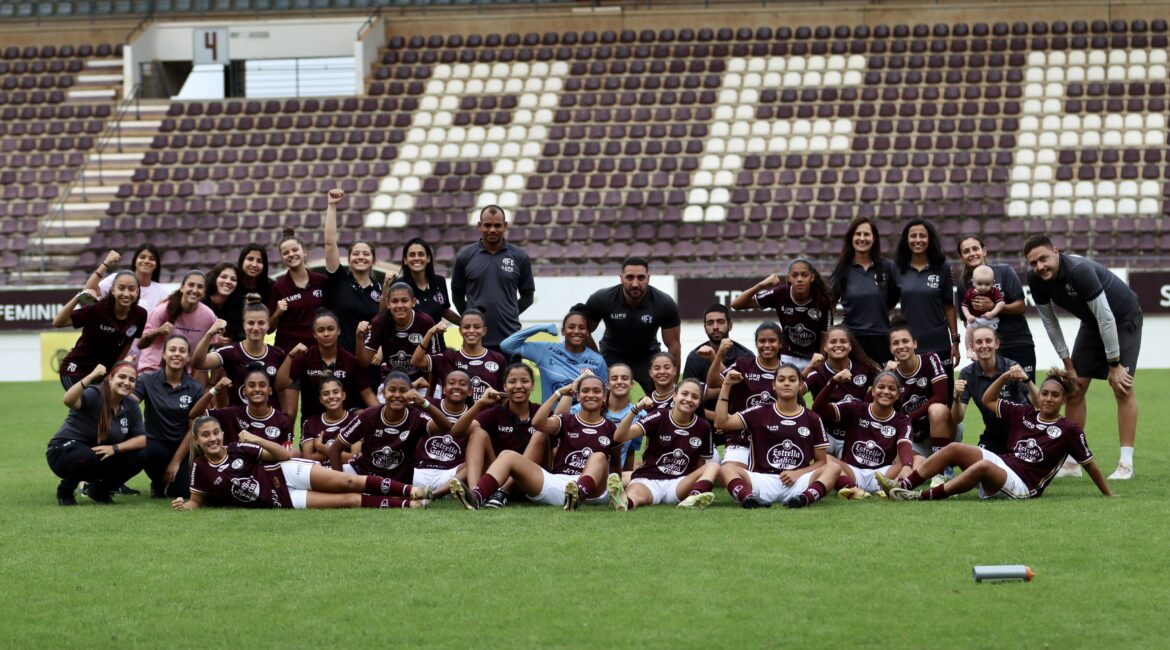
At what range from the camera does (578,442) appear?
9.20 meters

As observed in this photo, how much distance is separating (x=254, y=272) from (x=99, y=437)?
172 centimetres

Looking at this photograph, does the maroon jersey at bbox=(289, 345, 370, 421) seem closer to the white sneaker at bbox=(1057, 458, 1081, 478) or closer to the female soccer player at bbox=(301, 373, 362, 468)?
the female soccer player at bbox=(301, 373, 362, 468)

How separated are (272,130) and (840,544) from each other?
25.3 m

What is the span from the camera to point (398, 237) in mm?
27203

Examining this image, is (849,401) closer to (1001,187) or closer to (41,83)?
(1001,187)

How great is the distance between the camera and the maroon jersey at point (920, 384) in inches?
385

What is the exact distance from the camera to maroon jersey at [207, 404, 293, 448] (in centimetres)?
959

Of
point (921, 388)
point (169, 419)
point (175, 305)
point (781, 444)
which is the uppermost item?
point (175, 305)

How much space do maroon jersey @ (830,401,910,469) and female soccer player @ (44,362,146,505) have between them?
453 centimetres

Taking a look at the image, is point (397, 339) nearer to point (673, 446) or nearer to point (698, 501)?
point (673, 446)

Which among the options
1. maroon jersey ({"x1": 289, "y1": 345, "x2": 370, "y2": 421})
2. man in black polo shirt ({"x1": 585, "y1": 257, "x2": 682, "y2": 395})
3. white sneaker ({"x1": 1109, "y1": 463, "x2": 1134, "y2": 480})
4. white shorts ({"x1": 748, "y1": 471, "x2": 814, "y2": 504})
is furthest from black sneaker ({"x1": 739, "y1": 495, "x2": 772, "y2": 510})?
maroon jersey ({"x1": 289, "y1": 345, "x2": 370, "y2": 421})

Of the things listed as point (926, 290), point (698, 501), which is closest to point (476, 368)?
point (698, 501)

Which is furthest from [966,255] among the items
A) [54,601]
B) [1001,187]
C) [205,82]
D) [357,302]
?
[205,82]

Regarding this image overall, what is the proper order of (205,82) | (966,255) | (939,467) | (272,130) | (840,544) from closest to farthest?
(840,544) → (939,467) → (966,255) → (272,130) → (205,82)
